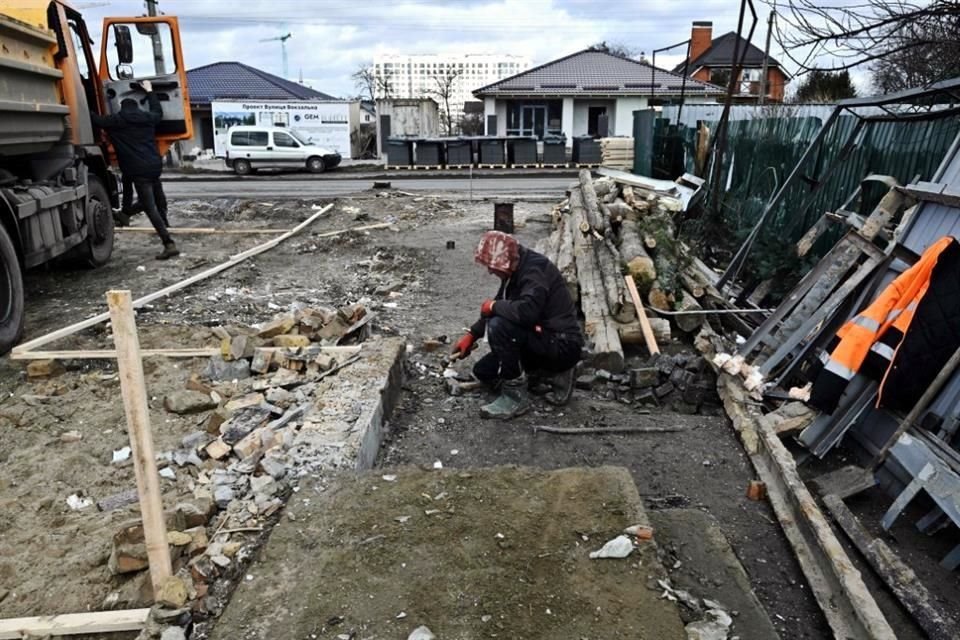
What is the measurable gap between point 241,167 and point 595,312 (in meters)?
21.4

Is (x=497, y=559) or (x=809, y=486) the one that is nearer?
(x=497, y=559)

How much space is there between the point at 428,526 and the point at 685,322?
3.98 meters

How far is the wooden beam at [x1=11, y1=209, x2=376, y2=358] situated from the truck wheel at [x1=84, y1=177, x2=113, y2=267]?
60.8 inches

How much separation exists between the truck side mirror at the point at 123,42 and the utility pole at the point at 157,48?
33cm

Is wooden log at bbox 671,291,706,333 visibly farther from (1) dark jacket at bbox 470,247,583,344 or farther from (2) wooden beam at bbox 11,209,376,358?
(2) wooden beam at bbox 11,209,376,358

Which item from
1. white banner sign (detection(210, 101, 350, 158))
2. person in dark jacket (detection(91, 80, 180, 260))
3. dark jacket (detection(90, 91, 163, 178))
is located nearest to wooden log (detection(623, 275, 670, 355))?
dark jacket (detection(90, 91, 163, 178))

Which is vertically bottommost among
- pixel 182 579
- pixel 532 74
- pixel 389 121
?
pixel 182 579

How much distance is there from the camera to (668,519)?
3.26 metres

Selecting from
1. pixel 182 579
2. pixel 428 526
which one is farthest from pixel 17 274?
pixel 428 526

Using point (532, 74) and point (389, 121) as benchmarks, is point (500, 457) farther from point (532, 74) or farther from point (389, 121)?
point (532, 74)

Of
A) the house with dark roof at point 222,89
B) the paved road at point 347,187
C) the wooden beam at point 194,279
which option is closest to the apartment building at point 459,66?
the house with dark roof at point 222,89

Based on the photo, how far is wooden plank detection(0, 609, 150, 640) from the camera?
8.87 ft

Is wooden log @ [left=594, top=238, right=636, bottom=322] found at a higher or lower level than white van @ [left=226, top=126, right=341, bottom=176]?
lower

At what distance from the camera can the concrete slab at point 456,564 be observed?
2344mm
